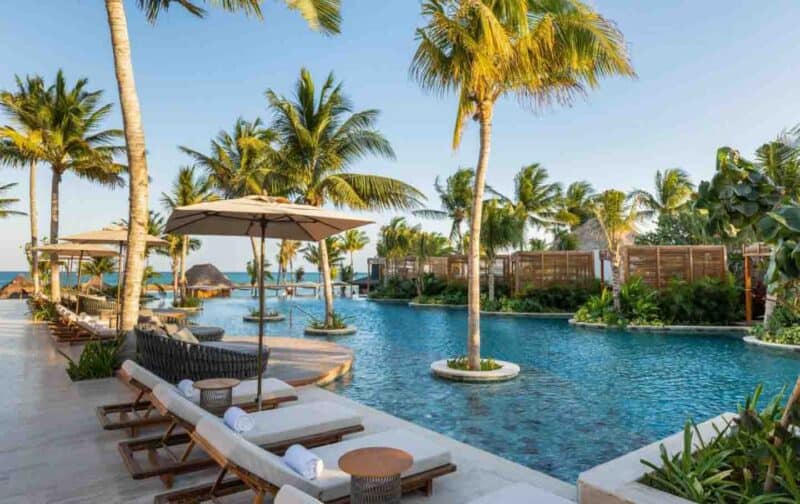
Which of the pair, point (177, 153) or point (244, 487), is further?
point (177, 153)

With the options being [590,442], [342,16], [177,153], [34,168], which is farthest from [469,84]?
[34,168]

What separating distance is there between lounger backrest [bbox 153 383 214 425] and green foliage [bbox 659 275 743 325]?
14.7m

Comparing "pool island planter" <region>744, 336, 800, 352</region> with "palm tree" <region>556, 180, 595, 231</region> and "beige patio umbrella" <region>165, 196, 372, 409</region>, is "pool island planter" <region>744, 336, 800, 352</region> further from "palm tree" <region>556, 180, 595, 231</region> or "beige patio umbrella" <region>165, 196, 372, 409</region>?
"palm tree" <region>556, 180, 595, 231</region>

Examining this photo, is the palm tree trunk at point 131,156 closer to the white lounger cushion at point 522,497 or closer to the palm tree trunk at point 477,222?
the palm tree trunk at point 477,222

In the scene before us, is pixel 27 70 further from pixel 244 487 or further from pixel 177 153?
pixel 244 487

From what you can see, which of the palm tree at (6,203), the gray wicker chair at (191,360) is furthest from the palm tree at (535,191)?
the palm tree at (6,203)

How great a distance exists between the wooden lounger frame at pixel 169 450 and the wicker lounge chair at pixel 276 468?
0.27m

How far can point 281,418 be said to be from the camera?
13.1 ft

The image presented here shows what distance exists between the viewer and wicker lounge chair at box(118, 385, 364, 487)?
3289 mm

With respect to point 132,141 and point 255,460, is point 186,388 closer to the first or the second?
point 255,460

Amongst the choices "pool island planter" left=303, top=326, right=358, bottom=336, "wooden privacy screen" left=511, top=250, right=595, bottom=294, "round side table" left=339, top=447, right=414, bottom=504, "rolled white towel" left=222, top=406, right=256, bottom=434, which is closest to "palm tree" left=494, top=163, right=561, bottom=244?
"wooden privacy screen" left=511, top=250, right=595, bottom=294

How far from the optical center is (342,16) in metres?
7.82

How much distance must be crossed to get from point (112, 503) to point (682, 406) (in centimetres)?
653

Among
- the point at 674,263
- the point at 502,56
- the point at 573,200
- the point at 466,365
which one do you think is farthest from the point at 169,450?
the point at 573,200
